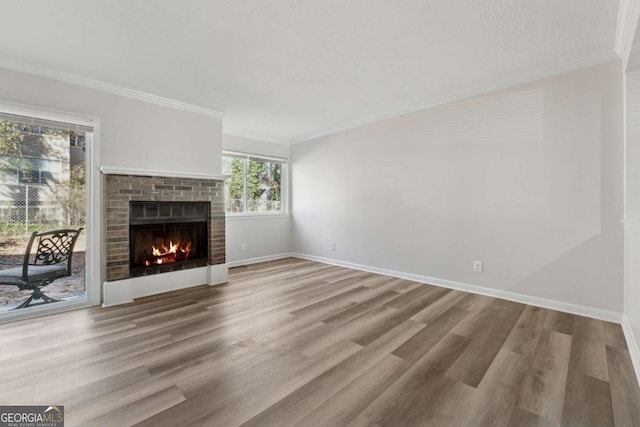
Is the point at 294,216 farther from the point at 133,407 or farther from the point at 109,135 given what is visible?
the point at 133,407

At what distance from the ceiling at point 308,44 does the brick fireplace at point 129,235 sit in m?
1.12

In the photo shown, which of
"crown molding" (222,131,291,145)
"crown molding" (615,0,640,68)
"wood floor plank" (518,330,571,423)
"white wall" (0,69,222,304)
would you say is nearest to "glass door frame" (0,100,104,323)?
"white wall" (0,69,222,304)

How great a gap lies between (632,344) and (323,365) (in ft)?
7.48

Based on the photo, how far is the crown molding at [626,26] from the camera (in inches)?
69.6

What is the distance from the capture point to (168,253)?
3793mm

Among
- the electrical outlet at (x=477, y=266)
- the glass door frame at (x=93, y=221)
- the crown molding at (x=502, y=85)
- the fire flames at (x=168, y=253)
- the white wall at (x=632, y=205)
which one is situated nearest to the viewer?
the white wall at (x=632, y=205)

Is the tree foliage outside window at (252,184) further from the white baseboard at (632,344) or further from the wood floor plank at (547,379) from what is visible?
the white baseboard at (632,344)

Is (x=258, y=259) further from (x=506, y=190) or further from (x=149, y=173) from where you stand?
(x=506, y=190)

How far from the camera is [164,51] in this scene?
2.46m

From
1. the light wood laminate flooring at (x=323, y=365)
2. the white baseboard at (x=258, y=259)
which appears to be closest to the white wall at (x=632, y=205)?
the light wood laminate flooring at (x=323, y=365)

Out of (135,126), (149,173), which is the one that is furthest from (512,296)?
(135,126)

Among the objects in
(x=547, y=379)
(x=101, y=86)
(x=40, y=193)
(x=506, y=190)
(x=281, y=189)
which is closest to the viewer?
(x=547, y=379)

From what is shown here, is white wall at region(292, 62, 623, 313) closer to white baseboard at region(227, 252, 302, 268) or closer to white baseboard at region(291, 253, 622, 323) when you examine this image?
white baseboard at region(291, 253, 622, 323)

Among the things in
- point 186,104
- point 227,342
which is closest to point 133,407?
point 227,342
